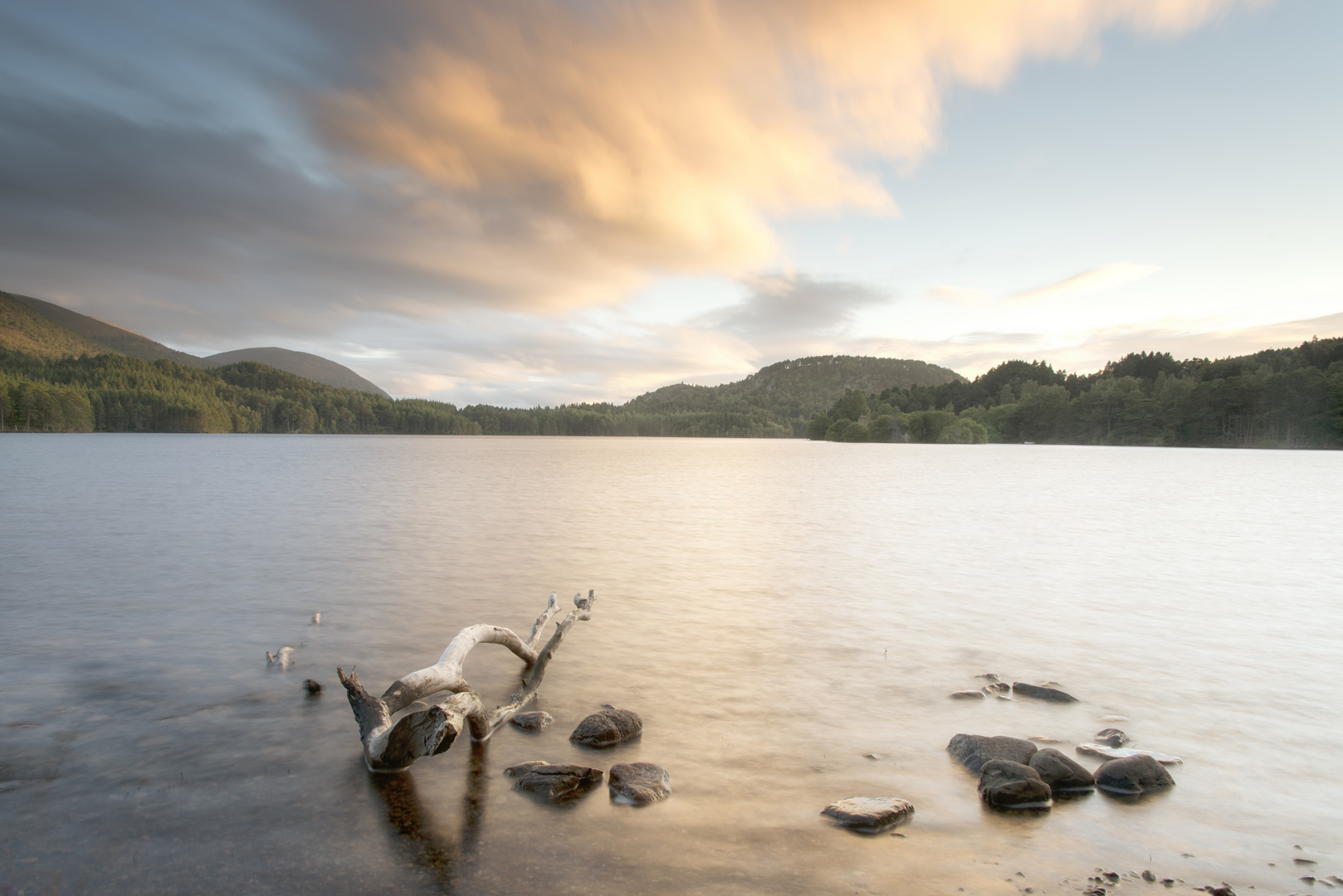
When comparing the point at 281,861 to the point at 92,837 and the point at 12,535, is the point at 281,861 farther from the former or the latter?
the point at 12,535

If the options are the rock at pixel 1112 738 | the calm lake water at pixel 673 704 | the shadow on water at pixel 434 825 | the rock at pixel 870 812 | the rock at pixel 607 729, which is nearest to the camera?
the shadow on water at pixel 434 825

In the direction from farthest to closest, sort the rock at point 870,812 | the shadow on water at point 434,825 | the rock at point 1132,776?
the rock at point 1132,776 < the rock at point 870,812 < the shadow on water at point 434,825

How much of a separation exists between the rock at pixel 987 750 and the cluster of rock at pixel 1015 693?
2.18 m

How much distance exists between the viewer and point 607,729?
8.55 metres

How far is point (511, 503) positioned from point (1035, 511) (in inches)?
1174

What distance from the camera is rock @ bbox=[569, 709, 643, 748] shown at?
27.9 feet

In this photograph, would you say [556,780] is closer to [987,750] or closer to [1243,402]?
[987,750]

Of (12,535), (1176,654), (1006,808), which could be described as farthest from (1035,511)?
(12,535)

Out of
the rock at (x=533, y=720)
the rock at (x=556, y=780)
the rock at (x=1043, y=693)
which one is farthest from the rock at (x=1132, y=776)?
the rock at (x=533, y=720)

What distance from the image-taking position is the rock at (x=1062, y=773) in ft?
23.9

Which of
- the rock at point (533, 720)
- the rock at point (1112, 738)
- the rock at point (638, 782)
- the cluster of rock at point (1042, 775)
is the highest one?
the cluster of rock at point (1042, 775)

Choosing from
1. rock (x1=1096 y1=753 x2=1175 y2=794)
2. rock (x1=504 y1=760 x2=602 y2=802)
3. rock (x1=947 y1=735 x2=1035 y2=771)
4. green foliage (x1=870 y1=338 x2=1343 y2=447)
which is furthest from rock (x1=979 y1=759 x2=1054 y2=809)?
green foliage (x1=870 y1=338 x2=1343 y2=447)

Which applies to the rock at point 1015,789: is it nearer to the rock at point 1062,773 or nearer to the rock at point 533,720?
the rock at point 1062,773

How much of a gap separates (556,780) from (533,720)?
2.16m
